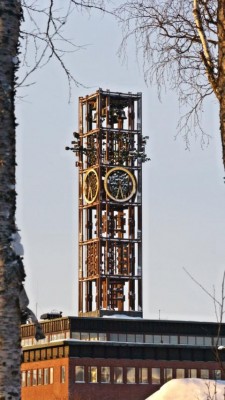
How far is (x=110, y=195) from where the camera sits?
5192 inches

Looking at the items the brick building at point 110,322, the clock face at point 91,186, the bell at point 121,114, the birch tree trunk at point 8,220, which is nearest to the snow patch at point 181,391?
the birch tree trunk at point 8,220

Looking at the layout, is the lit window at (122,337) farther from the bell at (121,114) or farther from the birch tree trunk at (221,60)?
the birch tree trunk at (221,60)

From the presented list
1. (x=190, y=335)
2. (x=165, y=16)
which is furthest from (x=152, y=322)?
(x=165, y=16)

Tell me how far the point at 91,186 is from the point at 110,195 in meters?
2.91

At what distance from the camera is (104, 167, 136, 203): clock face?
132000mm

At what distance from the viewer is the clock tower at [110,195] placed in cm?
13050

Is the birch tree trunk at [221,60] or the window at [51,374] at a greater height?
the birch tree trunk at [221,60]

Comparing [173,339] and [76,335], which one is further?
[173,339]

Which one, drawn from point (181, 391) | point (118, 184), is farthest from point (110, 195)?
point (181, 391)

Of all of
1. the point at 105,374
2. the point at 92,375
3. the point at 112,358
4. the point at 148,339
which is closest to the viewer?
the point at 92,375

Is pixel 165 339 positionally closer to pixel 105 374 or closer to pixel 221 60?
pixel 105 374

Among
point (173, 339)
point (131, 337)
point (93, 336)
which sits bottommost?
point (173, 339)

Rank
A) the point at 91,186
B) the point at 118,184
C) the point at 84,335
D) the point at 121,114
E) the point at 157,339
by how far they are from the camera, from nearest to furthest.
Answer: the point at 84,335 → the point at 157,339 → the point at 118,184 → the point at 121,114 → the point at 91,186

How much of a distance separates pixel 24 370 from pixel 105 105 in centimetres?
3128
